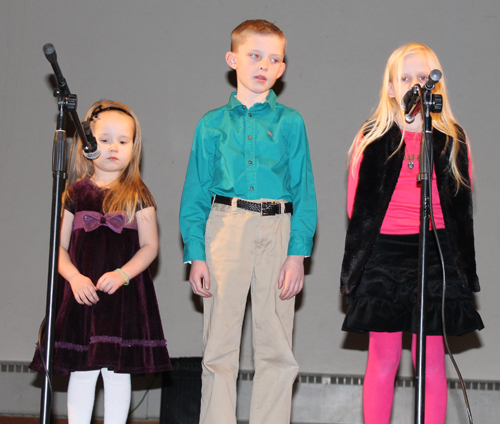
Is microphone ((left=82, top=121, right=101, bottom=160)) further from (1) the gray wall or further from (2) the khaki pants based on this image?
(1) the gray wall

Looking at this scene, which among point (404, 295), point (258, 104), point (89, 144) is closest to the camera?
point (89, 144)

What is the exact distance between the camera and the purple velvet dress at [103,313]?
2354 millimetres

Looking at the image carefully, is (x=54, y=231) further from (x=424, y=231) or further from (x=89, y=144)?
(x=424, y=231)

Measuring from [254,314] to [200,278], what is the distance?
0.84 feet

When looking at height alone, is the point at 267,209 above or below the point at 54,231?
above

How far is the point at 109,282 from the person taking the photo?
2393mm

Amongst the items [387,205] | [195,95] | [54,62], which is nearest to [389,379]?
[387,205]

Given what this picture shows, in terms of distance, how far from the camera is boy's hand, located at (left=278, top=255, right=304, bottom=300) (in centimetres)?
238

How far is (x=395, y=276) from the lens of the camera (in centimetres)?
233

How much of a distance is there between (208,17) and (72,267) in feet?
6.87

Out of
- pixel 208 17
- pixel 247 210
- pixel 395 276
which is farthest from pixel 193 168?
pixel 208 17

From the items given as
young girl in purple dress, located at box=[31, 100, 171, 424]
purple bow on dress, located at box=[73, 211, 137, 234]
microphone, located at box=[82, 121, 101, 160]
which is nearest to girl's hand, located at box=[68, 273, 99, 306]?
young girl in purple dress, located at box=[31, 100, 171, 424]

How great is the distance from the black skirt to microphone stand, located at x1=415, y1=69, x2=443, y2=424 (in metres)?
0.45

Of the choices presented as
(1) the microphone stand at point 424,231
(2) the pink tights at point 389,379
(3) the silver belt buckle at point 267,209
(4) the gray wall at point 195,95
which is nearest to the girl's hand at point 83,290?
(3) the silver belt buckle at point 267,209
